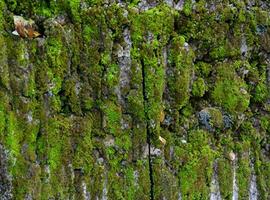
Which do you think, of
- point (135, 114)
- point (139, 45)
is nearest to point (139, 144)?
point (135, 114)

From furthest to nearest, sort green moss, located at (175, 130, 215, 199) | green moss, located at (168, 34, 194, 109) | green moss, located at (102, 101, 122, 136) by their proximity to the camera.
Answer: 1. green moss, located at (175, 130, 215, 199)
2. green moss, located at (168, 34, 194, 109)
3. green moss, located at (102, 101, 122, 136)

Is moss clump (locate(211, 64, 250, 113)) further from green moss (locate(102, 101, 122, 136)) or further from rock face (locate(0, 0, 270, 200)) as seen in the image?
green moss (locate(102, 101, 122, 136))

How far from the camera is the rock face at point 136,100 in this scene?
4113 mm

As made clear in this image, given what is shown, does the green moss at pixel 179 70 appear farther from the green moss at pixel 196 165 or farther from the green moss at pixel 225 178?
the green moss at pixel 225 178

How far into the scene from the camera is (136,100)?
15.0ft

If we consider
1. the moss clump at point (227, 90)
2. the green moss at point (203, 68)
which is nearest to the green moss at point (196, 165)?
the moss clump at point (227, 90)

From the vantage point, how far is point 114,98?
4504mm

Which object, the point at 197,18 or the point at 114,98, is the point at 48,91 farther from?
the point at 197,18

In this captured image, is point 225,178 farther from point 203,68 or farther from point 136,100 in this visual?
point 136,100

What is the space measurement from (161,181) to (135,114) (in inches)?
32.1

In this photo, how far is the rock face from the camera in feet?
13.5

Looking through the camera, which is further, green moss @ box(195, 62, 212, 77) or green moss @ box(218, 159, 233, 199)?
green moss @ box(218, 159, 233, 199)

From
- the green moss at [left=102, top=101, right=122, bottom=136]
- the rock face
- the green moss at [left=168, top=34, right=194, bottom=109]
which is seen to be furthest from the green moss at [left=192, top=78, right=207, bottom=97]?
the green moss at [left=102, top=101, right=122, bottom=136]

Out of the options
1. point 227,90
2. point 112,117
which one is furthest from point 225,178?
point 112,117
